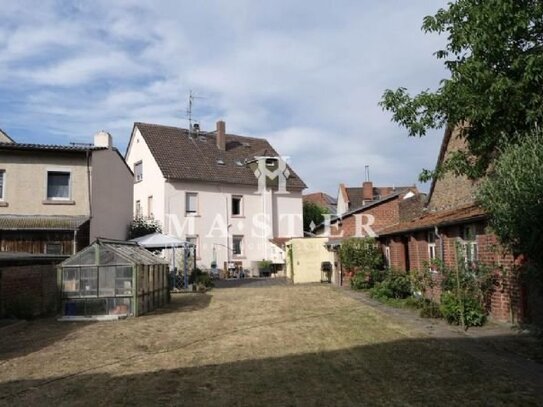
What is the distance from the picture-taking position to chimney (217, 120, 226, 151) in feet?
148

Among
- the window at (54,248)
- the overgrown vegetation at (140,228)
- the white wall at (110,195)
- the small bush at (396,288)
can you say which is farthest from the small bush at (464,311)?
the overgrown vegetation at (140,228)

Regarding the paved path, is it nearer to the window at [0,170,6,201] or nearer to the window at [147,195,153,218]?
the window at [147,195,153,218]

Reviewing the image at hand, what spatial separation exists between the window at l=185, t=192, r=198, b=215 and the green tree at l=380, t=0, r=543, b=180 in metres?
28.4

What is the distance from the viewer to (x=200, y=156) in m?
42.0

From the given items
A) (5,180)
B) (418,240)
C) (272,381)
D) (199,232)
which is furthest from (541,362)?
(199,232)

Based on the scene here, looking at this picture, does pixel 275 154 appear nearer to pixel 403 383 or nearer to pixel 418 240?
pixel 418 240

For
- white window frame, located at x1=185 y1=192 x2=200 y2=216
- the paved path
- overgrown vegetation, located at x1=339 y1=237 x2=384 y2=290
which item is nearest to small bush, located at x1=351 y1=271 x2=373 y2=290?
overgrown vegetation, located at x1=339 y1=237 x2=384 y2=290

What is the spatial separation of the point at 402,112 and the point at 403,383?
684 centimetres

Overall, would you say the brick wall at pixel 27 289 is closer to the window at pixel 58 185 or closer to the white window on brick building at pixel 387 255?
the window at pixel 58 185

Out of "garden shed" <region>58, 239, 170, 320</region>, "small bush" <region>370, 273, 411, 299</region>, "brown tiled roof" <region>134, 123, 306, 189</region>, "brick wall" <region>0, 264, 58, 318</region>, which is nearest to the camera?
"brick wall" <region>0, 264, 58, 318</region>

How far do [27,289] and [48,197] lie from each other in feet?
29.6

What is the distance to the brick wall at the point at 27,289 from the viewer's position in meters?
15.5

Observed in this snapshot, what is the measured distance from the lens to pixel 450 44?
38.2 ft

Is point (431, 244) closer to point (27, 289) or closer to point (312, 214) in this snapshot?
point (27, 289)
